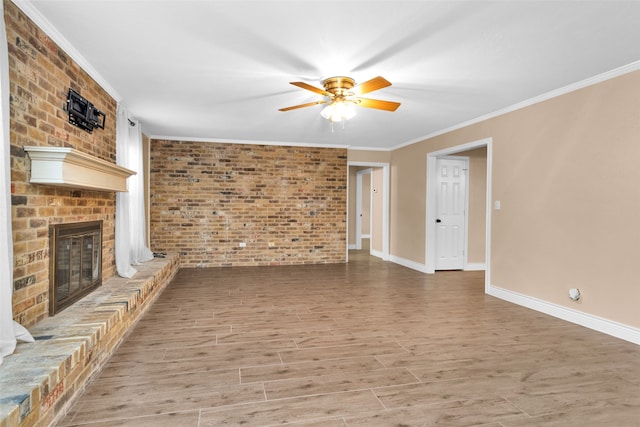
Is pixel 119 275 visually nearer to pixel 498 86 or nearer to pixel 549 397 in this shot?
pixel 549 397

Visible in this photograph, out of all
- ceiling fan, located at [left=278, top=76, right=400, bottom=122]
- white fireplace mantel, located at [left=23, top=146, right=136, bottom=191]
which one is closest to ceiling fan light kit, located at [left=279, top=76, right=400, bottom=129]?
ceiling fan, located at [left=278, top=76, right=400, bottom=122]

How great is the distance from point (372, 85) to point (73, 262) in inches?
109

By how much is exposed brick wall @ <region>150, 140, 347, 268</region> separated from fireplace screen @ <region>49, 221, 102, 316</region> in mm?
2877

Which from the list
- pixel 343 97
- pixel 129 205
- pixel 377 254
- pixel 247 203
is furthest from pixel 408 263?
pixel 129 205

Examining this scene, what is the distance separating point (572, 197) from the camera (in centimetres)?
344

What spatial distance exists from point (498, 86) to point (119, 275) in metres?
4.36

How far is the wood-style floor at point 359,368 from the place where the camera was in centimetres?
Result: 189

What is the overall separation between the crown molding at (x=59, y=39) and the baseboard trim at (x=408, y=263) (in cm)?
513

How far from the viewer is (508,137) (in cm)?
421

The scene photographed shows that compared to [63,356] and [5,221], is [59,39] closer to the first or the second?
[5,221]

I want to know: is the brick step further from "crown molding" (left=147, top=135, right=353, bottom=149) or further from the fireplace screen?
"crown molding" (left=147, top=135, right=353, bottom=149)

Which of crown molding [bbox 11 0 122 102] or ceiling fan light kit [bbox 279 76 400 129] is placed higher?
crown molding [bbox 11 0 122 102]

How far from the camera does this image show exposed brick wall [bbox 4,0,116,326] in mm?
2053

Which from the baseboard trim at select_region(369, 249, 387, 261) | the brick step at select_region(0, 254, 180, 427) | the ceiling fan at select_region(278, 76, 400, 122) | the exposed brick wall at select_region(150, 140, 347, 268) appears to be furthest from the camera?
the baseboard trim at select_region(369, 249, 387, 261)
